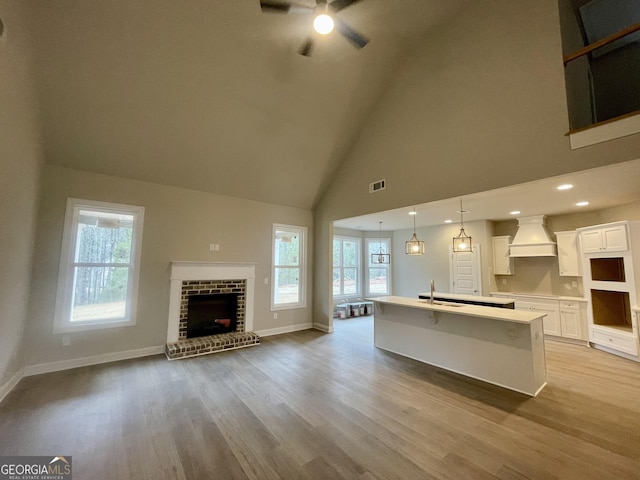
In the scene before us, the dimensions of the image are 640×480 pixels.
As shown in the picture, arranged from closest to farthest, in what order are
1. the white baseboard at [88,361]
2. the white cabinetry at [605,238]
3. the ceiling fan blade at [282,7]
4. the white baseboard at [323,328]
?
the ceiling fan blade at [282,7] < the white baseboard at [88,361] < the white cabinetry at [605,238] < the white baseboard at [323,328]

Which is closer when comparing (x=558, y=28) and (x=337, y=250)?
(x=558, y=28)

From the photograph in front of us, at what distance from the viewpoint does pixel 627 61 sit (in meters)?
4.09

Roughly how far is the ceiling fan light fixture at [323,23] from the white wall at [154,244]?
377 centimetres

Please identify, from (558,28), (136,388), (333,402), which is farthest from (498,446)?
(558,28)

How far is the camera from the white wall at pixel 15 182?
8.27ft

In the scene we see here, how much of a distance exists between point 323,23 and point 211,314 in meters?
5.18

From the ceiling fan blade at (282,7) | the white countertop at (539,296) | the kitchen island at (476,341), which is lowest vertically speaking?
the kitchen island at (476,341)

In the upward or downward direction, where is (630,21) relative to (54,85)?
upward

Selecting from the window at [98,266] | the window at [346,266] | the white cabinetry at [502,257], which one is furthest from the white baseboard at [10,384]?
the white cabinetry at [502,257]

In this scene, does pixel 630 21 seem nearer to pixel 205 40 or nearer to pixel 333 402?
pixel 205 40

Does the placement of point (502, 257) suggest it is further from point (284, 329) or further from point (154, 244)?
point (154, 244)

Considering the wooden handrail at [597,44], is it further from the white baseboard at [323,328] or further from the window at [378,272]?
the window at [378,272]

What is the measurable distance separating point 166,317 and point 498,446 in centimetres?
503

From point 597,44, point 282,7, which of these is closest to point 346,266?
point 597,44
